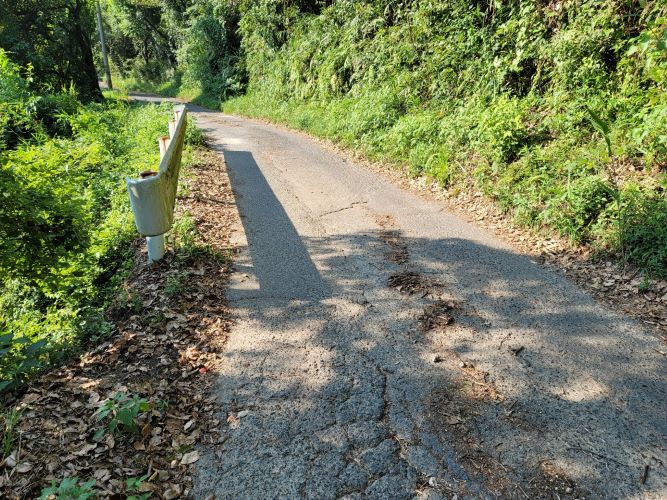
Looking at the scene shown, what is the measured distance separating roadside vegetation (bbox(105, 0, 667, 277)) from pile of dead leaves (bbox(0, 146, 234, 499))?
446 cm

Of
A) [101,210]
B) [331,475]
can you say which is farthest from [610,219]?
[101,210]

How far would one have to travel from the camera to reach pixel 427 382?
3.34 m

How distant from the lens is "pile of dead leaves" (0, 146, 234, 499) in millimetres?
2613

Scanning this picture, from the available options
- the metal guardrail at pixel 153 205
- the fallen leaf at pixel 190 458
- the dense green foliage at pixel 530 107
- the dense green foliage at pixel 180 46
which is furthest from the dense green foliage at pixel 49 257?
the dense green foliage at pixel 180 46

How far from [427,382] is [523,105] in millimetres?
6196

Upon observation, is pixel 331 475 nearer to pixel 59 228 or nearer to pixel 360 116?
pixel 59 228

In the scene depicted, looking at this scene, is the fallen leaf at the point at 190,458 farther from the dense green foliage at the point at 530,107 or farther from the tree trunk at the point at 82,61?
the tree trunk at the point at 82,61

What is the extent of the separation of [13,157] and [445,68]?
28.3 feet

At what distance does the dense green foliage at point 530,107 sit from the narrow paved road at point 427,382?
116cm

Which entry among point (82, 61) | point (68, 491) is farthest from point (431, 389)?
point (82, 61)

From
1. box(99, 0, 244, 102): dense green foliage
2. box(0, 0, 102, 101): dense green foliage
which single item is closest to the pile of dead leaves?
box(0, 0, 102, 101): dense green foliage

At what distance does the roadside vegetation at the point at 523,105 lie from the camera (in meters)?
5.39

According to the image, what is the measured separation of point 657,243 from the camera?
4648 mm

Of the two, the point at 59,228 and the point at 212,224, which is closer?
the point at 59,228
